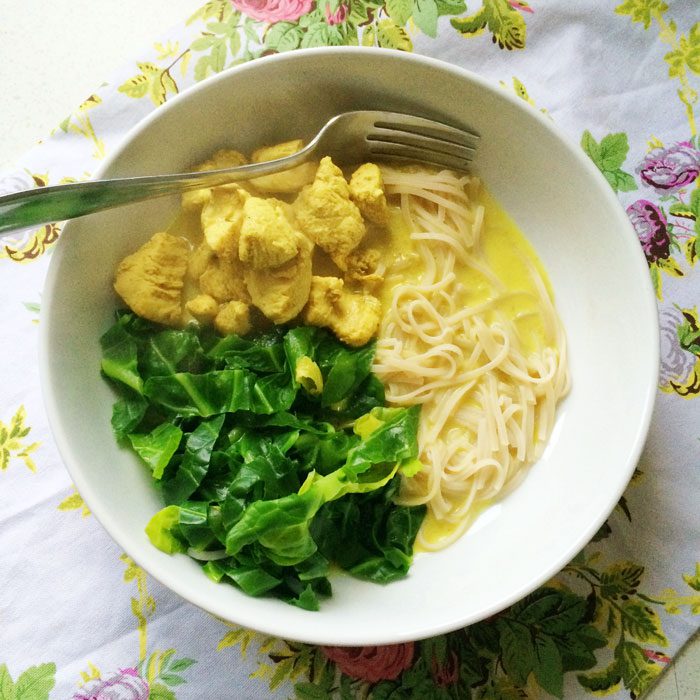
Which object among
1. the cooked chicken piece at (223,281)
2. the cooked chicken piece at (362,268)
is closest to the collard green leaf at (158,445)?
the cooked chicken piece at (223,281)

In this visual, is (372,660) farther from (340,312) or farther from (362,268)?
(362,268)

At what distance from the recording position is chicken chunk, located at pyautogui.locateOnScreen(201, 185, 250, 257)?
245 centimetres

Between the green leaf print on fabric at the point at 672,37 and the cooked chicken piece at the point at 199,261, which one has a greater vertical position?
the green leaf print on fabric at the point at 672,37

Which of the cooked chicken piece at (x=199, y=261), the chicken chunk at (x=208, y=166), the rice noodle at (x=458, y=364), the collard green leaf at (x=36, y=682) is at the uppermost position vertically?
the chicken chunk at (x=208, y=166)

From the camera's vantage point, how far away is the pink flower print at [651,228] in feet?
9.03

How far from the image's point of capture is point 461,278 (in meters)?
2.80

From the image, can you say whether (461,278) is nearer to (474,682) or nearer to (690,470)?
(690,470)

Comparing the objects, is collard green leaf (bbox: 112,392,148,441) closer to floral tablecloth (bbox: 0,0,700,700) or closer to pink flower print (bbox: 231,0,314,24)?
floral tablecloth (bbox: 0,0,700,700)

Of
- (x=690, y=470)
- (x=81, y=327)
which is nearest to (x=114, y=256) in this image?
(x=81, y=327)

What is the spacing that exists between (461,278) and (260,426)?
1.00m

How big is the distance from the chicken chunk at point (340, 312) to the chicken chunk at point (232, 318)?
229 millimetres

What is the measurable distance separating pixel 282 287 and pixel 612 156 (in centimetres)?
→ 144

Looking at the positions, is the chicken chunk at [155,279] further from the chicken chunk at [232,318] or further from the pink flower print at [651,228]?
the pink flower print at [651,228]

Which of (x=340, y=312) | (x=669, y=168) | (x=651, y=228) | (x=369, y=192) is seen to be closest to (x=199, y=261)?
(x=340, y=312)
